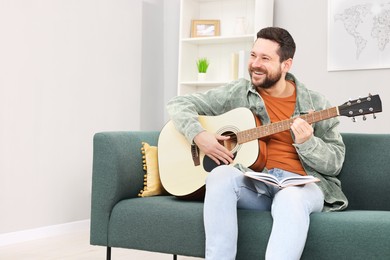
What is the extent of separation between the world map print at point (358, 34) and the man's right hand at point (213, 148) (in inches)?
78.2

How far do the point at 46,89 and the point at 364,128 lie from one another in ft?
6.83

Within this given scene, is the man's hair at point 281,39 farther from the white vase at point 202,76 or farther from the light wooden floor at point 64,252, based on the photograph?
the white vase at point 202,76

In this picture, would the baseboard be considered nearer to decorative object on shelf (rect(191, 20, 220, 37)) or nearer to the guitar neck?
decorative object on shelf (rect(191, 20, 220, 37))

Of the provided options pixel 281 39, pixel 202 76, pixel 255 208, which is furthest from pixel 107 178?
pixel 202 76

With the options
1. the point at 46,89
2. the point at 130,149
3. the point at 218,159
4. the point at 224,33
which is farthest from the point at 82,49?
the point at 218,159

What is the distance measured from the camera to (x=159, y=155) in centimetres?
263

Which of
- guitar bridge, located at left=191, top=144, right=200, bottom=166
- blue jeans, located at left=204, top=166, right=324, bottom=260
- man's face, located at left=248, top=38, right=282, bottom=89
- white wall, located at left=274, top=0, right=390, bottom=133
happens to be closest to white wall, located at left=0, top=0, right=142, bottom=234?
white wall, located at left=274, top=0, right=390, bottom=133

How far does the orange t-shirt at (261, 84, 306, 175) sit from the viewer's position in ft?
7.86

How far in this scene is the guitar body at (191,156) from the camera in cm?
243

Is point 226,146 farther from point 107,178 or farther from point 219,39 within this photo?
point 219,39

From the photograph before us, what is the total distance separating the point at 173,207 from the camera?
2.38m

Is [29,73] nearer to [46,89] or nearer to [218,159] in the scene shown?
[46,89]

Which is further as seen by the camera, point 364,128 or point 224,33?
point 224,33

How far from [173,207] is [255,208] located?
1.05ft
